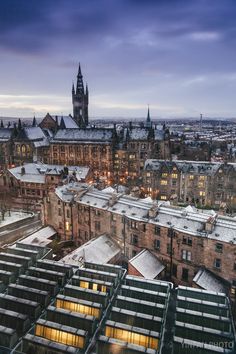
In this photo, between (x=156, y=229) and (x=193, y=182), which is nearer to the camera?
(x=156, y=229)

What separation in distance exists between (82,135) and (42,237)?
86.0 meters

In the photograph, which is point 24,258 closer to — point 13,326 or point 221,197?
point 13,326

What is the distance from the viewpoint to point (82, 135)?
476 ft

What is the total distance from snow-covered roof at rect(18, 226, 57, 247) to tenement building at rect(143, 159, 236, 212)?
45101mm

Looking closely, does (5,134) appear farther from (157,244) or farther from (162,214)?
(157,244)

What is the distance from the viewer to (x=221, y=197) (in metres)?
98.2

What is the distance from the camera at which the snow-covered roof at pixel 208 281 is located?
46.2 metres

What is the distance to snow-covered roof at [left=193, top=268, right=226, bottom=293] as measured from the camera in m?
46.2

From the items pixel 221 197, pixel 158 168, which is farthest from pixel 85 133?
pixel 221 197

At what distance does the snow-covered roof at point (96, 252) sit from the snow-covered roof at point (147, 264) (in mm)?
6095

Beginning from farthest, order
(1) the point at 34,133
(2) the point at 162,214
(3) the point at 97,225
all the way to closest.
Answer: (1) the point at 34,133 < (3) the point at 97,225 < (2) the point at 162,214

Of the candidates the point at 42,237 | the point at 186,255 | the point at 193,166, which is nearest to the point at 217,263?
the point at 186,255

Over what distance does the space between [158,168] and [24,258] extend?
67.2m

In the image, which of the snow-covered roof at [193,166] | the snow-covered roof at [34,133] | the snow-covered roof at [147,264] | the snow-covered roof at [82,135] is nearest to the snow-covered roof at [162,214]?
the snow-covered roof at [147,264]
